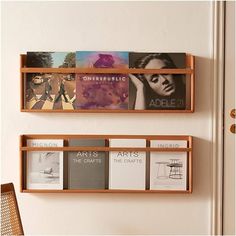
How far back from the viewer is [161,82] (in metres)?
1.79

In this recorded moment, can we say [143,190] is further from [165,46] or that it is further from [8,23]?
[8,23]

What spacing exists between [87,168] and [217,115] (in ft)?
2.27

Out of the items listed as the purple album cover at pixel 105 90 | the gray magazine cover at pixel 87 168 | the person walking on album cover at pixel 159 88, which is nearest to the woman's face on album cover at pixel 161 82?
the person walking on album cover at pixel 159 88

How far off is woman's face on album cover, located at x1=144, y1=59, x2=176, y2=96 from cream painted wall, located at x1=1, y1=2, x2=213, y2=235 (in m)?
0.09

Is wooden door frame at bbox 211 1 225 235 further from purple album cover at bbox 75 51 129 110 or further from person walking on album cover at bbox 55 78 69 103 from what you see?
person walking on album cover at bbox 55 78 69 103

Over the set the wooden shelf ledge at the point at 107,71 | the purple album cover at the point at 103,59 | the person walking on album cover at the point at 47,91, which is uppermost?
the purple album cover at the point at 103,59

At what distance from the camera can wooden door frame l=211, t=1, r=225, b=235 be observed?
5.96 ft

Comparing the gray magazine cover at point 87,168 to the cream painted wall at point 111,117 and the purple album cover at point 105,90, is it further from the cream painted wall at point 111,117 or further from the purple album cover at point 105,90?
the purple album cover at point 105,90

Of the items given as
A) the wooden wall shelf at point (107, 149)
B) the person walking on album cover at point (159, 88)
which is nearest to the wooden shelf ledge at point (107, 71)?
the person walking on album cover at point (159, 88)

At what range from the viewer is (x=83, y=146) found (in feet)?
5.88

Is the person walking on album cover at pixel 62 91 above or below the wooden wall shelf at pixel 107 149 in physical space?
above

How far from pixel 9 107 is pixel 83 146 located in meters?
0.42

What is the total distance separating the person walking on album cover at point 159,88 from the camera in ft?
5.86

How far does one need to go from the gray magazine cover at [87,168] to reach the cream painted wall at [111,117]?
0.22 feet
